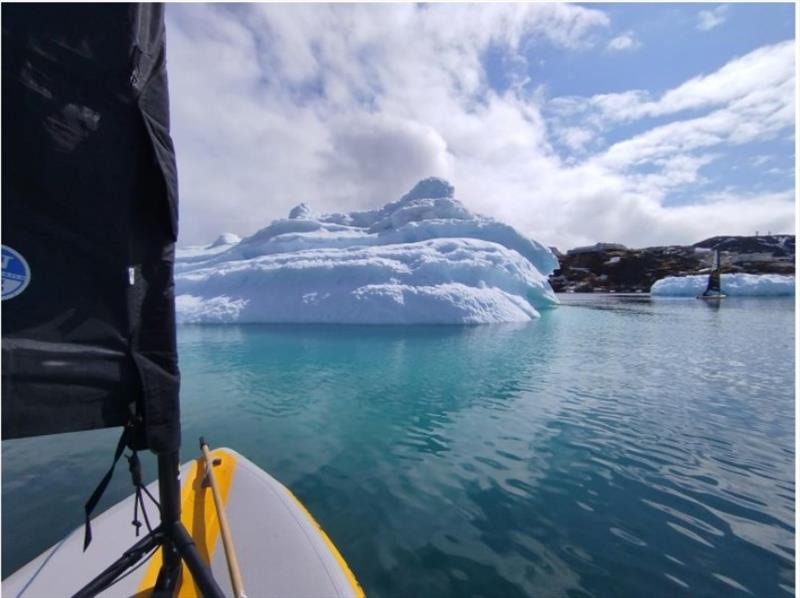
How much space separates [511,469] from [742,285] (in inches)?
2556

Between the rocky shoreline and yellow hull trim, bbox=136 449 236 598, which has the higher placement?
the rocky shoreline

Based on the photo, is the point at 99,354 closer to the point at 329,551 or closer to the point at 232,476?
the point at 329,551

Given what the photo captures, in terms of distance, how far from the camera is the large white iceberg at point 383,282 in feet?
68.7

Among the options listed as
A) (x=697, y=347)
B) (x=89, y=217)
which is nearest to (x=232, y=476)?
(x=89, y=217)

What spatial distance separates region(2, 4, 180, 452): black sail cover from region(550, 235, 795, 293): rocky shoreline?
86.4m

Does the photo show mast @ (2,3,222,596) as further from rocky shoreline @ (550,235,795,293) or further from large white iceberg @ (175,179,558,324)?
rocky shoreline @ (550,235,795,293)

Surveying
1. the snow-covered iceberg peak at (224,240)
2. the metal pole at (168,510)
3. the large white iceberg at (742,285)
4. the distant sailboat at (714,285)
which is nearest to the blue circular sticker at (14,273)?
the metal pole at (168,510)

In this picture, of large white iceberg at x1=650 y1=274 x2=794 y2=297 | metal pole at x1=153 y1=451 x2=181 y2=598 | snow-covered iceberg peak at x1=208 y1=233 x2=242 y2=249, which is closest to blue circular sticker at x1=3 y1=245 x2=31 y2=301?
metal pole at x1=153 y1=451 x2=181 y2=598

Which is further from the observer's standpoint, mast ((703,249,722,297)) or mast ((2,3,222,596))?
mast ((703,249,722,297))

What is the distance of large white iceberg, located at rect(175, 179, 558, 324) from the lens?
21.0 meters

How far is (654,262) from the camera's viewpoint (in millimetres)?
81750

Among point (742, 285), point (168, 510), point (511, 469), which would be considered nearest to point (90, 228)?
point (168, 510)

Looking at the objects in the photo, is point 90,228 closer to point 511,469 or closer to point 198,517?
point 198,517

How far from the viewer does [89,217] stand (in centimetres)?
132
